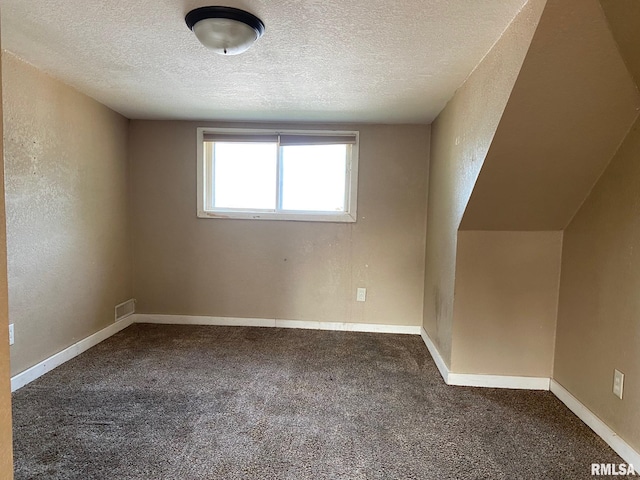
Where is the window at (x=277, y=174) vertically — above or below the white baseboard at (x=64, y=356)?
above

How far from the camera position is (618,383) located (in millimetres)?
1694

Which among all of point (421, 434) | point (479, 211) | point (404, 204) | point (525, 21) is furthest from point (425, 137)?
point (421, 434)

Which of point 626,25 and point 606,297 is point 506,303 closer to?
point 606,297

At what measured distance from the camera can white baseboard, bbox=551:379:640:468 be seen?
1.58m

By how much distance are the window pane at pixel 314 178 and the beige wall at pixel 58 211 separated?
1.53 metres

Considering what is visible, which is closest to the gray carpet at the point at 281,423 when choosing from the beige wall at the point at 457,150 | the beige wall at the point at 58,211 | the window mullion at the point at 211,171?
the beige wall at the point at 58,211

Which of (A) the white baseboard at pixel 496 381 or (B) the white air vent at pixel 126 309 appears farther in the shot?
(B) the white air vent at pixel 126 309

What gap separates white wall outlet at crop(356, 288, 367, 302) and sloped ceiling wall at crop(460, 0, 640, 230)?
1.36m

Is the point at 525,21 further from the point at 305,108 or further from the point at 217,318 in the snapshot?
the point at 217,318

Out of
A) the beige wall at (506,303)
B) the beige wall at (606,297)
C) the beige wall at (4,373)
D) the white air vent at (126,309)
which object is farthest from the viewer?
the white air vent at (126,309)

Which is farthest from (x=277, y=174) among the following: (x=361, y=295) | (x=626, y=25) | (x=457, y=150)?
(x=626, y=25)

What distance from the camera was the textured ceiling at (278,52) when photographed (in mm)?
1496

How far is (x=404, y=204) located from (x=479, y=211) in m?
1.21

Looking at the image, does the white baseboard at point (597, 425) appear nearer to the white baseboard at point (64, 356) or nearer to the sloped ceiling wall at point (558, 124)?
the sloped ceiling wall at point (558, 124)
